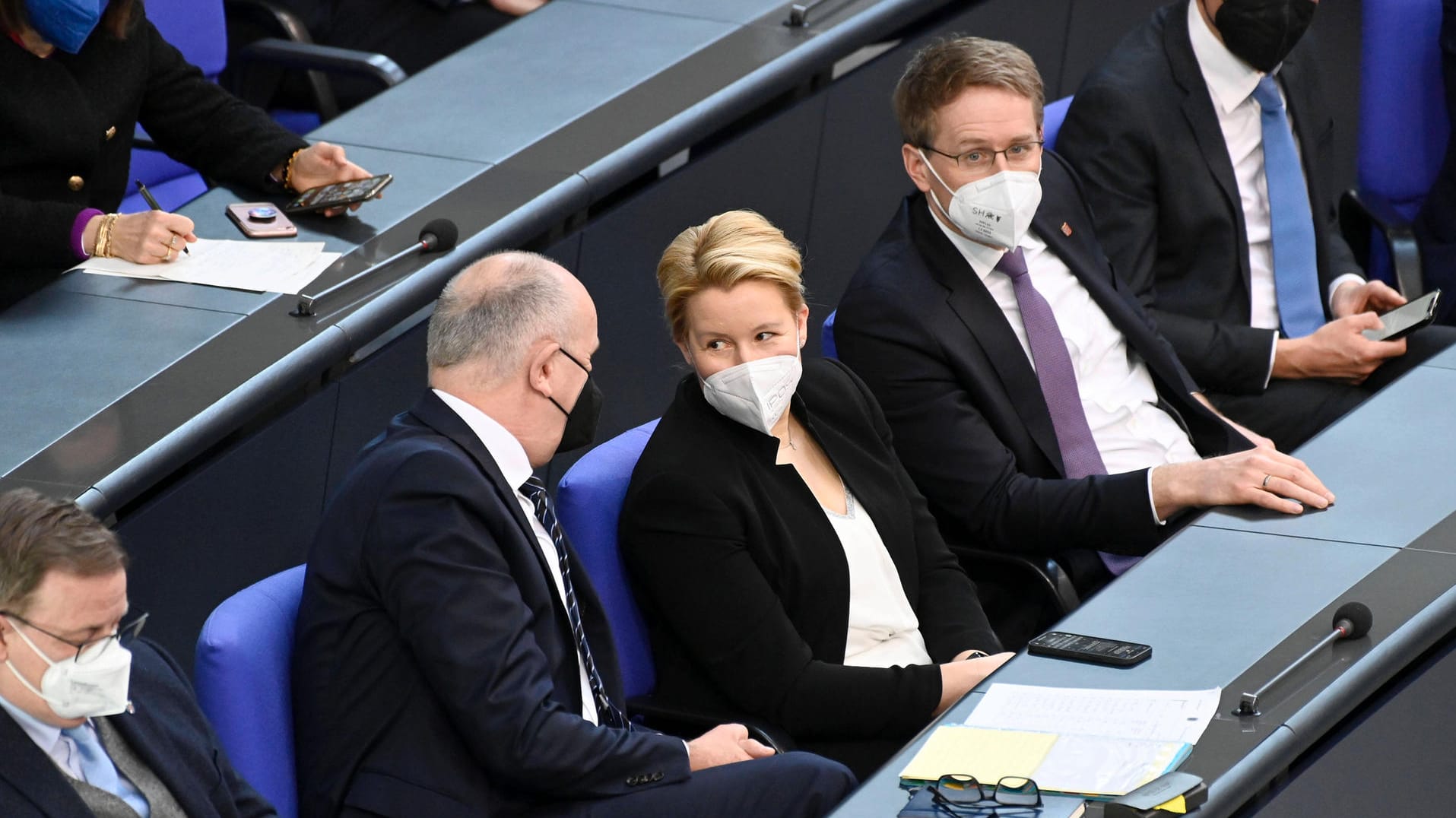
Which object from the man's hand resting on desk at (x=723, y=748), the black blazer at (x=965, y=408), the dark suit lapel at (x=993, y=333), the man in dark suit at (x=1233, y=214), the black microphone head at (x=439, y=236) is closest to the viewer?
the man's hand resting on desk at (x=723, y=748)

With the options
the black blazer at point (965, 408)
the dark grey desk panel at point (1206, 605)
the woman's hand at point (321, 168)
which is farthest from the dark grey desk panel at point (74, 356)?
the dark grey desk panel at point (1206, 605)

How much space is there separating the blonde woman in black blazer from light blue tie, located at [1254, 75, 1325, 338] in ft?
3.86

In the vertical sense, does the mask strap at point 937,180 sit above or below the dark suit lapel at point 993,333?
above

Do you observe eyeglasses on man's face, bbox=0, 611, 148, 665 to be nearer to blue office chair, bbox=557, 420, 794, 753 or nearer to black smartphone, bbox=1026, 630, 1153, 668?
blue office chair, bbox=557, 420, 794, 753

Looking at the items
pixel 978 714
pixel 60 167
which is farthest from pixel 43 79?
pixel 978 714

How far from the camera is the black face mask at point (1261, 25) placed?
3.52 metres

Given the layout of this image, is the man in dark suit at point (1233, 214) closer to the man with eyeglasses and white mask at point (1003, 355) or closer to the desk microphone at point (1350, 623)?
the man with eyeglasses and white mask at point (1003, 355)

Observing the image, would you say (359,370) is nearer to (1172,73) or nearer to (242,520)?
(242,520)

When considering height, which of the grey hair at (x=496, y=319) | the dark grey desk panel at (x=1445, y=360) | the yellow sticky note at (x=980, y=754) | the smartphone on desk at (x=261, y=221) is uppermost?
the grey hair at (x=496, y=319)

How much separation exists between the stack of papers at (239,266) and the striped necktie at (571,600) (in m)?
0.82

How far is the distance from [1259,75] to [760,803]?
2.00 metres

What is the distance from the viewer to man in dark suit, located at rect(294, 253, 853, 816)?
2160 millimetres

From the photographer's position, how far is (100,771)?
197 centimetres

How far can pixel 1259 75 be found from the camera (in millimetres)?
3602
